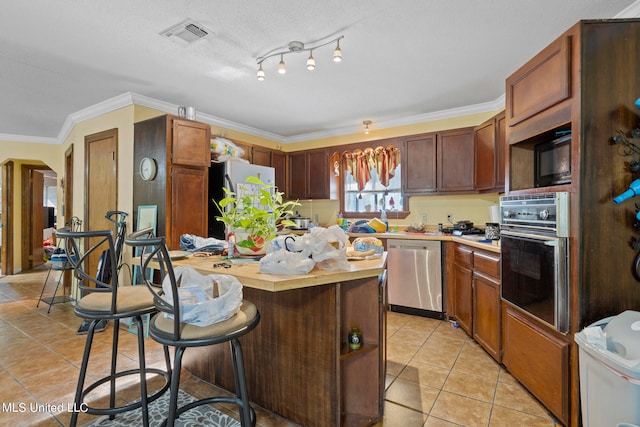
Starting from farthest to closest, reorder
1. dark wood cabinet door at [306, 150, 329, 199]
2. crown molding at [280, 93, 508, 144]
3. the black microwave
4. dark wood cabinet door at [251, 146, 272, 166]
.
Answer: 1. dark wood cabinet door at [306, 150, 329, 199]
2. dark wood cabinet door at [251, 146, 272, 166]
3. crown molding at [280, 93, 508, 144]
4. the black microwave

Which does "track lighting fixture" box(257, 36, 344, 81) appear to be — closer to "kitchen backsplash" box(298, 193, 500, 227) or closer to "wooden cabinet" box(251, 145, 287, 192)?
"wooden cabinet" box(251, 145, 287, 192)

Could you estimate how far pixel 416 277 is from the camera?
352 cm

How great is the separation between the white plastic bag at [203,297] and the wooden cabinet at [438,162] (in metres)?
3.21

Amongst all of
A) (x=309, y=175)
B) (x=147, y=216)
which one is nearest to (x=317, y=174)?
(x=309, y=175)

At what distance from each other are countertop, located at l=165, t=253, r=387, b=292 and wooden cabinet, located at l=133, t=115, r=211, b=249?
65.2 inches

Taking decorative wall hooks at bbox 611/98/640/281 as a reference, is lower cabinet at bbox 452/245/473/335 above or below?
below

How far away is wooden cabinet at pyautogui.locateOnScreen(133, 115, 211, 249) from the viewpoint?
321 cm

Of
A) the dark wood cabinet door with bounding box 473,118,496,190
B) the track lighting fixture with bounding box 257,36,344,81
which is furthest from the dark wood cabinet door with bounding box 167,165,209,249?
the dark wood cabinet door with bounding box 473,118,496,190

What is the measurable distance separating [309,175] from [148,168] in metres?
2.35

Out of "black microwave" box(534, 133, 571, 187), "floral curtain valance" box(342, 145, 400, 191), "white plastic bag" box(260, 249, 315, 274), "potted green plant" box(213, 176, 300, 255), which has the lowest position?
"white plastic bag" box(260, 249, 315, 274)

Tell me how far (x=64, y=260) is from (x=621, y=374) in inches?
199

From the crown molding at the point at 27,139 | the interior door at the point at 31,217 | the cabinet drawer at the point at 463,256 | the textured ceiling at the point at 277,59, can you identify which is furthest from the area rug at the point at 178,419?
the interior door at the point at 31,217

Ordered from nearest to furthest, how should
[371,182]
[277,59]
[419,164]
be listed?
1. [277,59]
2. [419,164]
3. [371,182]

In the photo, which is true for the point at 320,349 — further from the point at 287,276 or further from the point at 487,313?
the point at 487,313
